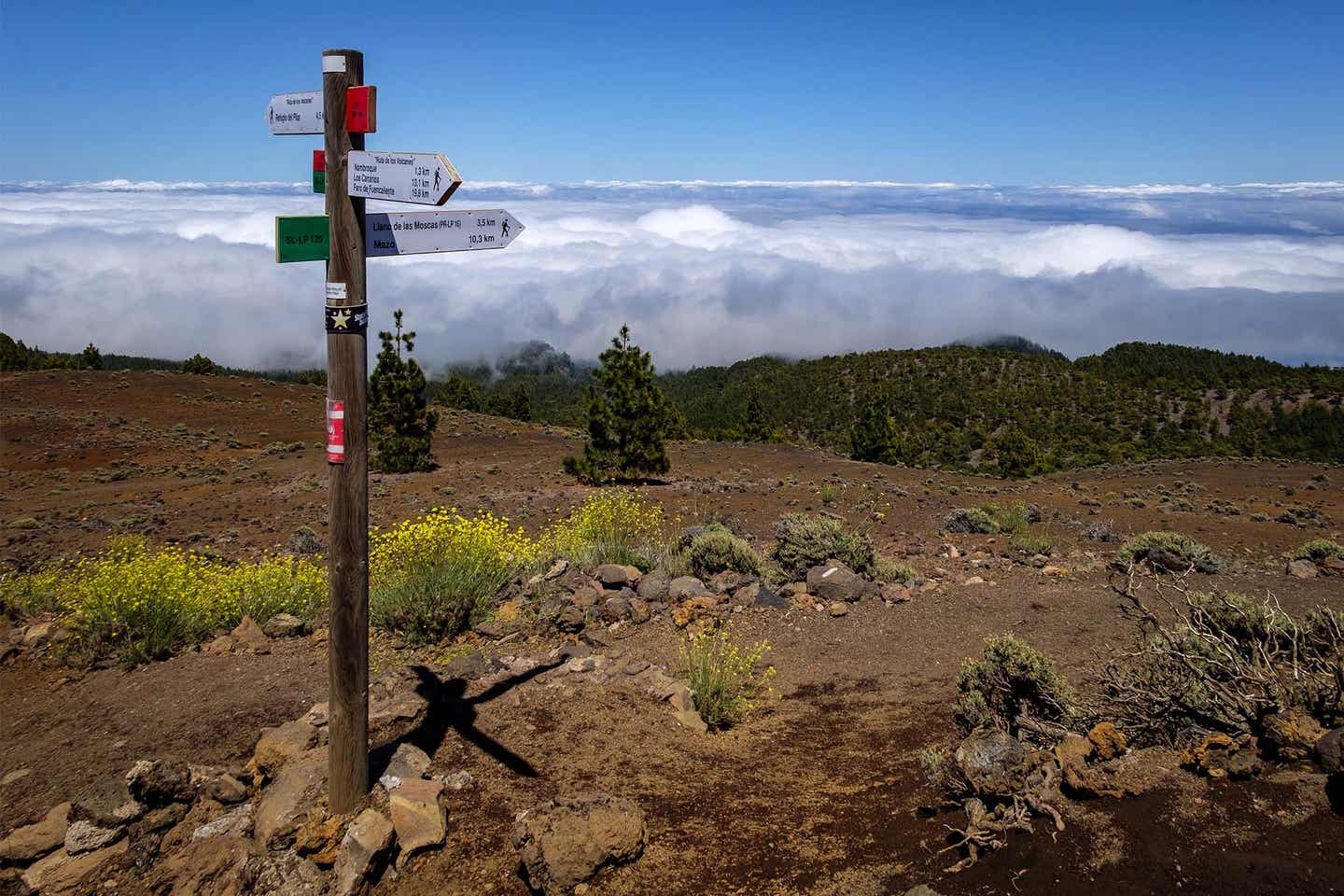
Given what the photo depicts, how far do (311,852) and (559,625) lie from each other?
3617 millimetres

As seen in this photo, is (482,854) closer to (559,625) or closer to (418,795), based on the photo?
(418,795)

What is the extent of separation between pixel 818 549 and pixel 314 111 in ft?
23.1

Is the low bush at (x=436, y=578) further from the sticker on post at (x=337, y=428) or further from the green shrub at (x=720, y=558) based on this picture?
the sticker on post at (x=337, y=428)

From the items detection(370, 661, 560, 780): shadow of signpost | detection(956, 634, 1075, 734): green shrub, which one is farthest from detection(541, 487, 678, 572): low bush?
detection(956, 634, 1075, 734): green shrub

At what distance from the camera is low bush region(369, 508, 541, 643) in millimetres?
7227

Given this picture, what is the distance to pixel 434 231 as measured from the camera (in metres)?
3.88

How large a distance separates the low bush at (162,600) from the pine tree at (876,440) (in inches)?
1268

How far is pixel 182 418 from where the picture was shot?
35656 millimetres

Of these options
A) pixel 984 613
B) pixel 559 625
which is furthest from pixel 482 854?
pixel 984 613

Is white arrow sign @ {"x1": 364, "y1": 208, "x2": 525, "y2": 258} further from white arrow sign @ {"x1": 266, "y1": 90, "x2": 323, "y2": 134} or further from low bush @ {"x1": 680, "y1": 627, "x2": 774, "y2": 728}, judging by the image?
low bush @ {"x1": 680, "y1": 627, "x2": 774, "y2": 728}

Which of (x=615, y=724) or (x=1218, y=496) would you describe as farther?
(x=1218, y=496)

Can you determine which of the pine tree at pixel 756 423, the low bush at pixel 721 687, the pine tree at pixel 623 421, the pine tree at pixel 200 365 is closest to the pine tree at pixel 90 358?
the pine tree at pixel 200 365

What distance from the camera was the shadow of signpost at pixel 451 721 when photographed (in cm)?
487

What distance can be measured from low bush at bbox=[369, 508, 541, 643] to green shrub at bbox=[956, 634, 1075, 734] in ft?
14.2
